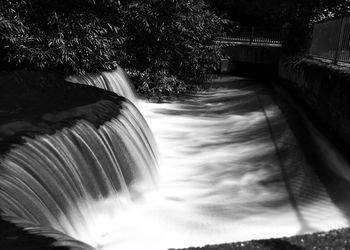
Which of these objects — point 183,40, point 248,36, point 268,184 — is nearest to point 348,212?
point 268,184

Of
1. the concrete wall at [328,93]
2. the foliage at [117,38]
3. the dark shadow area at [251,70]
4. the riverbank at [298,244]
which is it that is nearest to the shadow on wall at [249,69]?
the dark shadow area at [251,70]

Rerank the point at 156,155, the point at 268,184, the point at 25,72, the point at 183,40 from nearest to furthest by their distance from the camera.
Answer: the point at 268,184, the point at 156,155, the point at 25,72, the point at 183,40

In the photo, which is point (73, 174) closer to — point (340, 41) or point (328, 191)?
point (328, 191)

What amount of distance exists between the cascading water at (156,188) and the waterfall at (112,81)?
7.75 feet

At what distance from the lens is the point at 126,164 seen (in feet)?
20.0

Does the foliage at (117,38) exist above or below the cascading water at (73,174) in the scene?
above

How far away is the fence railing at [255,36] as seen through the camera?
2341cm

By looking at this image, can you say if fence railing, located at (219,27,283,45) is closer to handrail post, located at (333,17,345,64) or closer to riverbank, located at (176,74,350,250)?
riverbank, located at (176,74,350,250)

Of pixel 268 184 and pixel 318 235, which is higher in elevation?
pixel 318 235

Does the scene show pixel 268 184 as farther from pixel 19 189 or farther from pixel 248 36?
pixel 248 36

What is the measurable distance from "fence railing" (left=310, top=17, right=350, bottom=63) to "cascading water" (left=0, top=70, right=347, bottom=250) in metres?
2.98

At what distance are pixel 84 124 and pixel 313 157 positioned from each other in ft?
13.9

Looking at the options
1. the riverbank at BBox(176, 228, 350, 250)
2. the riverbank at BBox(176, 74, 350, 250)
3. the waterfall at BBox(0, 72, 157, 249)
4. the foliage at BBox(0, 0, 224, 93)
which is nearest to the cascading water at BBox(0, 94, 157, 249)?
the waterfall at BBox(0, 72, 157, 249)

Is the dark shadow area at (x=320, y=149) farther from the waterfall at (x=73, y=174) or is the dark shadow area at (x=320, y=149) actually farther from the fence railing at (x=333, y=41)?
the waterfall at (x=73, y=174)
